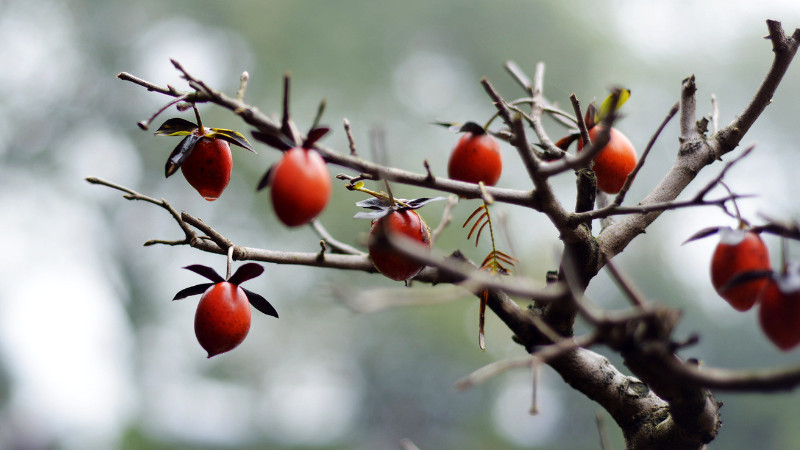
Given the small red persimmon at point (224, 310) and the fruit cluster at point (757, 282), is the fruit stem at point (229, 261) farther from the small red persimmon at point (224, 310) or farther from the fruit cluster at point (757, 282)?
the fruit cluster at point (757, 282)

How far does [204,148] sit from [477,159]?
28 centimetres

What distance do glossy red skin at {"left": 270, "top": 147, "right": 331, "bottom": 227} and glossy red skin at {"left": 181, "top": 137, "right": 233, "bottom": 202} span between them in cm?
20

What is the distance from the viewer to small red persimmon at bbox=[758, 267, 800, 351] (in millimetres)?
424

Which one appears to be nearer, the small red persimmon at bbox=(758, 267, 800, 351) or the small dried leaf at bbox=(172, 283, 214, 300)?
the small red persimmon at bbox=(758, 267, 800, 351)

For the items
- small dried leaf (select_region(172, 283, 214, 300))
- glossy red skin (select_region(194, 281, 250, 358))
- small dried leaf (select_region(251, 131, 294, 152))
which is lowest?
glossy red skin (select_region(194, 281, 250, 358))

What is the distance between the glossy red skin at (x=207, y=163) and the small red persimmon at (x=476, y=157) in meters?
0.24

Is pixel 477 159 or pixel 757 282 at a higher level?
pixel 477 159

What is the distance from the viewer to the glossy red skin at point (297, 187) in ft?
1.44

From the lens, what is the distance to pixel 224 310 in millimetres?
625

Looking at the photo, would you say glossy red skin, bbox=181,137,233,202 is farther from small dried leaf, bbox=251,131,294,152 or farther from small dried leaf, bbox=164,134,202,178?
small dried leaf, bbox=251,131,294,152

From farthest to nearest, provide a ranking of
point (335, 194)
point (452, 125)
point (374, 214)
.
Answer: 1. point (335, 194)
2. point (452, 125)
3. point (374, 214)

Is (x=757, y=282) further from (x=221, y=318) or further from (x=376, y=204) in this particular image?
(x=221, y=318)

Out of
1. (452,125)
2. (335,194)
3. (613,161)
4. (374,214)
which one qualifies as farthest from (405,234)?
(335,194)

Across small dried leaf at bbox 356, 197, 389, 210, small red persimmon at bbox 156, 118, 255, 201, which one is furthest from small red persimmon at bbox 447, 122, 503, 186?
small red persimmon at bbox 156, 118, 255, 201
